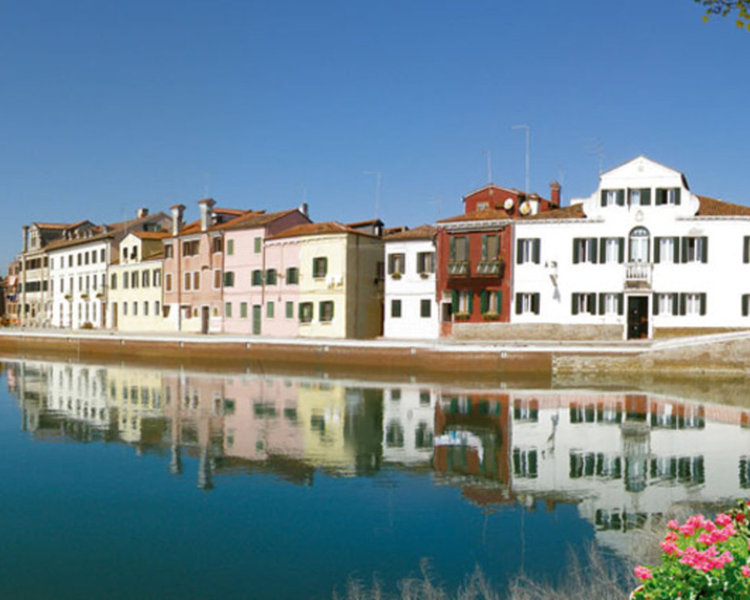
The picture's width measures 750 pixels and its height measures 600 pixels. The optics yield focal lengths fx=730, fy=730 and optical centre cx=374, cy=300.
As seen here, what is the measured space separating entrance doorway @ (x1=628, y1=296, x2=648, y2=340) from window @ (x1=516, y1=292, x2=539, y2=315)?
559cm

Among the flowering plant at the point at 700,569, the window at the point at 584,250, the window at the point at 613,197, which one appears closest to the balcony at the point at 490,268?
the window at the point at 584,250

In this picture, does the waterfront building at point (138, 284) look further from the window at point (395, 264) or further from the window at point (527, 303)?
the window at point (527, 303)

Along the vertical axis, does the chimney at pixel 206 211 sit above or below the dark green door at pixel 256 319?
above

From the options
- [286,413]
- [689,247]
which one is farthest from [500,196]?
[286,413]

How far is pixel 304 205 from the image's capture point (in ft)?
213

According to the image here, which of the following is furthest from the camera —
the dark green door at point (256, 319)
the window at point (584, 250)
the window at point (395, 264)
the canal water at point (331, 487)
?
the dark green door at point (256, 319)

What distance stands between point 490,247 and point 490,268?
1546mm

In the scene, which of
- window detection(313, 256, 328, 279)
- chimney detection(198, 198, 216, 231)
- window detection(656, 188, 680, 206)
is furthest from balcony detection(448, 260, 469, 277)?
chimney detection(198, 198, 216, 231)

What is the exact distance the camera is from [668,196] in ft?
143

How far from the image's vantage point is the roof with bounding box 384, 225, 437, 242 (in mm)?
51812

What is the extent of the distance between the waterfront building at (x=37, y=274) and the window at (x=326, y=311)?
4178 cm

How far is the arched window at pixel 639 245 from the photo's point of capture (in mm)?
44094

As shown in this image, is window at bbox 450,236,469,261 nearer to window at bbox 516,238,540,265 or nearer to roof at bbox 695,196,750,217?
window at bbox 516,238,540,265

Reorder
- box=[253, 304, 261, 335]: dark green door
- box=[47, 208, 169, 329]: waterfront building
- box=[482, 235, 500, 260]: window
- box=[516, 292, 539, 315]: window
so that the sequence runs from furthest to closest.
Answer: box=[47, 208, 169, 329]: waterfront building
box=[253, 304, 261, 335]: dark green door
box=[482, 235, 500, 260]: window
box=[516, 292, 539, 315]: window
